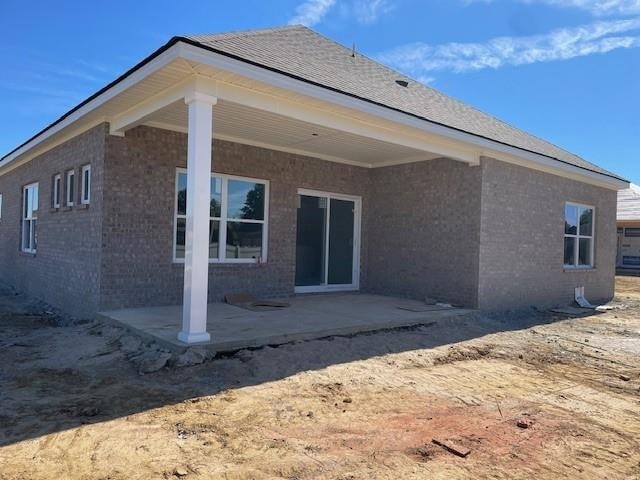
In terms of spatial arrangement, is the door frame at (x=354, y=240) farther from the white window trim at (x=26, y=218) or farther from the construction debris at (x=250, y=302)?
the white window trim at (x=26, y=218)

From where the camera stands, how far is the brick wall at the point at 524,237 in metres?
10.7

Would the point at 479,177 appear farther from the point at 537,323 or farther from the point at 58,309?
the point at 58,309

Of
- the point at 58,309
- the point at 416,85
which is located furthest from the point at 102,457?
the point at 416,85

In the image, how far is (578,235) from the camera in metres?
13.7

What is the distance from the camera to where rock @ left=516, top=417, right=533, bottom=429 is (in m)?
4.68

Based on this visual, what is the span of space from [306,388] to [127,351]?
2.59m

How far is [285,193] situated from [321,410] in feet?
22.4

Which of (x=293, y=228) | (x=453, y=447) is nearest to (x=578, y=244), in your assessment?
(x=293, y=228)

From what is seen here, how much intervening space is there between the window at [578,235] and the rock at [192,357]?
10550mm

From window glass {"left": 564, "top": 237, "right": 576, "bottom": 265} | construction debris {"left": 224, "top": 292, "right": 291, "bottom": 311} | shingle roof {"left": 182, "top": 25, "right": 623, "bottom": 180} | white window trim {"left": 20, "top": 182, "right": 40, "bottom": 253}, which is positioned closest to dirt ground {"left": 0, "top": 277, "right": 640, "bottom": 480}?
construction debris {"left": 224, "top": 292, "right": 291, "bottom": 311}

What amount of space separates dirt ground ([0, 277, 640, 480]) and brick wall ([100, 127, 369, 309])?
125 centimetres

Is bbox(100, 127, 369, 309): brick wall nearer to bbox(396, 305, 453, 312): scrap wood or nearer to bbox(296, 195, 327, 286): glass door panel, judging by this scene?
bbox(296, 195, 327, 286): glass door panel

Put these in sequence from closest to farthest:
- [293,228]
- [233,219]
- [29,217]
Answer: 1. [233,219]
2. [293,228]
3. [29,217]

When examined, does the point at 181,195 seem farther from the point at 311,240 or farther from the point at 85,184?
the point at 311,240
